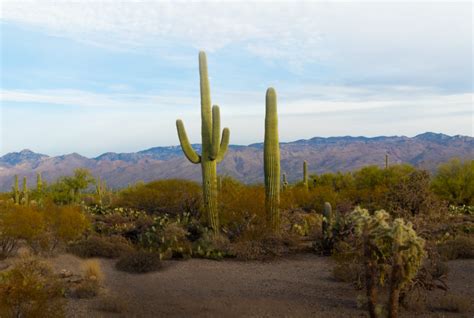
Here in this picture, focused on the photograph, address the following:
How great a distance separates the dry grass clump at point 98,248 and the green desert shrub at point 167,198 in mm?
6737

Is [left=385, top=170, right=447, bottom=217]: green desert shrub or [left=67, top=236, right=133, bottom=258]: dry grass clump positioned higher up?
[left=385, top=170, right=447, bottom=217]: green desert shrub

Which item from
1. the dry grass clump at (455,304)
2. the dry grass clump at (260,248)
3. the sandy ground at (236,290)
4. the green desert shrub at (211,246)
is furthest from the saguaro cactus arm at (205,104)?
the dry grass clump at (455,304)

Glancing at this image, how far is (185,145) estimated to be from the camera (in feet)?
66.7

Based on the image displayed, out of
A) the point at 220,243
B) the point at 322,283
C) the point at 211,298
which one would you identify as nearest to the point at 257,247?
the point at 220,243

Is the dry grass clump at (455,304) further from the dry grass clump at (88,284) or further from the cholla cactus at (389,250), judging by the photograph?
the dry grass clump at (88,284)

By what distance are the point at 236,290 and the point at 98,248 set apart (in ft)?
21.2

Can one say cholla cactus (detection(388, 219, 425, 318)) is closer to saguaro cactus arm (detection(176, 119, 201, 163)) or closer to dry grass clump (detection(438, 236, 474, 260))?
dry grass clump (detection(438, 236, 474, 260))

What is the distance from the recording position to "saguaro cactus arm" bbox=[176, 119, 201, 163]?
19906 mm

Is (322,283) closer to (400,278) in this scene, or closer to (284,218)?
(400,278)

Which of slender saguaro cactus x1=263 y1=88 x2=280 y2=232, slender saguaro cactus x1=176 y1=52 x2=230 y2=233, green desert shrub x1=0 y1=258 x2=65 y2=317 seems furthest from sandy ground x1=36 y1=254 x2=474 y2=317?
slender saguaro cactus x1=176 y1=52 x2=230 y2=233

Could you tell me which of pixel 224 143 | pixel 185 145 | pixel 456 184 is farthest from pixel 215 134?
pixel 456 184

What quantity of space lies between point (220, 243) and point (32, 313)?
381 inches

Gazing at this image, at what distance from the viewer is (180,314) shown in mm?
10672

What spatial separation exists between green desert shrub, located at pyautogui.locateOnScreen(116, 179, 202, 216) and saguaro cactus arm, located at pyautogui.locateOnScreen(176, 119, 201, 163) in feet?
13.9
